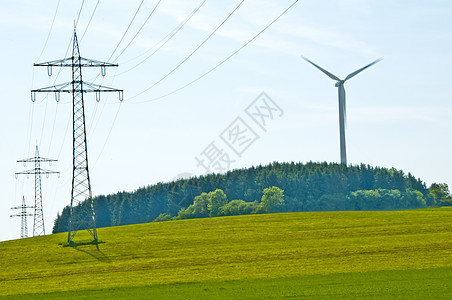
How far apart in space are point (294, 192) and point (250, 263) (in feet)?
431

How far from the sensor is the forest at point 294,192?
157575 mm

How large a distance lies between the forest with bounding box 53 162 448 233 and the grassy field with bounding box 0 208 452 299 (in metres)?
86.6

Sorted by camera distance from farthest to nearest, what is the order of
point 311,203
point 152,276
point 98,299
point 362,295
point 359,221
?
point 311,203 → point 359,221 → point 152,276 → point 98,299 → point 362,295

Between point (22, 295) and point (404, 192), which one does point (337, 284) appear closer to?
point (22, 295)

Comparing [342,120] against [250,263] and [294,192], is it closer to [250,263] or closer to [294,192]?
[294,192]

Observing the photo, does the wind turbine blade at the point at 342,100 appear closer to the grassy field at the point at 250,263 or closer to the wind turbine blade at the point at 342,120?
the wind turbine blade at the point at 342,120

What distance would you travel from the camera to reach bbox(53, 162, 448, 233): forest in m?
158

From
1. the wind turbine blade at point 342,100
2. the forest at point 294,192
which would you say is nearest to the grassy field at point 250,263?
the wind turbine blade at point 342,100

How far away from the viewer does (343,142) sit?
121438mm

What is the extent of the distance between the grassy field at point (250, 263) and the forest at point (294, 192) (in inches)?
3410

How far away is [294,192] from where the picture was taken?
17125 cm

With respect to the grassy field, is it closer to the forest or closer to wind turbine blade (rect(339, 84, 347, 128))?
wind turbine blade (rect(339, 84, 347, 128))

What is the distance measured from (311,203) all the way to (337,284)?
132810mm

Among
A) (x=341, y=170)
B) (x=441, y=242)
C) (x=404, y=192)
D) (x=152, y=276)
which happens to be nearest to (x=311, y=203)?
(x=341, y=170)
